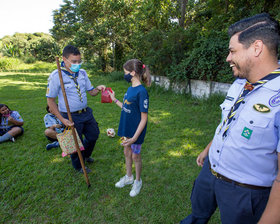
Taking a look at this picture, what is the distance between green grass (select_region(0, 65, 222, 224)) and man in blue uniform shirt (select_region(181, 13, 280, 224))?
1410 millimetres

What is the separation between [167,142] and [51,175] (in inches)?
102

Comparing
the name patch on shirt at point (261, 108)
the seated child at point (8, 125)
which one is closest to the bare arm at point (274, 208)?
the name patch on shirt at point (261, 108)

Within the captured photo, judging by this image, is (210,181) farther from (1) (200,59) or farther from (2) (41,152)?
(1) (200,59)

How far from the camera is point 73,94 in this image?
279cm

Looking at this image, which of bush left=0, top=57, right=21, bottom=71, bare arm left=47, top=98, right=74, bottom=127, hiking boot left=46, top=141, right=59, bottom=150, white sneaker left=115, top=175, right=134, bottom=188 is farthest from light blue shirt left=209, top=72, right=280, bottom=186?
bush left=0, top=57, right=21, bottom=71

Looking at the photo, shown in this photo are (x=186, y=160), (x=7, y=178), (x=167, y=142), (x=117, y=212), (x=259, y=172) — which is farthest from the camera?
(x=167, y=142)

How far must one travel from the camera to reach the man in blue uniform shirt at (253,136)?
102 cm

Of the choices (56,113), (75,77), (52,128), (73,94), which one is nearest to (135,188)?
(56,113)

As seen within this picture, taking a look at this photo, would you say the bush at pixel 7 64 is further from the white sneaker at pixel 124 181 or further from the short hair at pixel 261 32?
the short hair at pixel 261 32

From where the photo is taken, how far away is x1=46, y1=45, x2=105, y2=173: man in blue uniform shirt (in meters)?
2.64

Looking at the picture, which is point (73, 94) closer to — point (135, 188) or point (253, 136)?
point (135, 188)

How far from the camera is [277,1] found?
244 inches

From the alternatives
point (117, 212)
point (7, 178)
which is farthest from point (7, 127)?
point (117, 212)

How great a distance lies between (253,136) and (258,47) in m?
0.57
